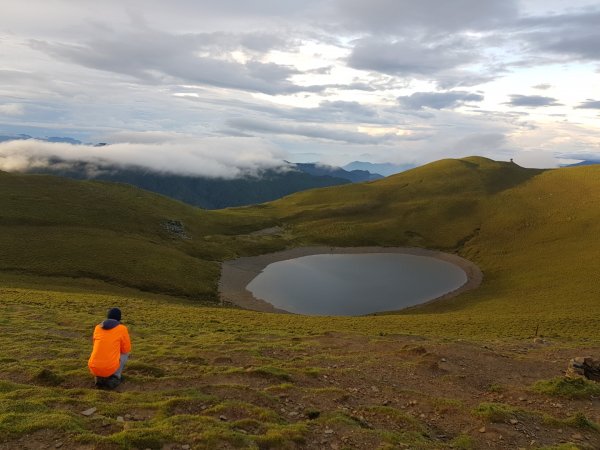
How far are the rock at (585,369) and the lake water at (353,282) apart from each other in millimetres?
50635

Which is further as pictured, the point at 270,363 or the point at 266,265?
the point at 266,265

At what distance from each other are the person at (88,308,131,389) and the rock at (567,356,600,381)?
24.4m

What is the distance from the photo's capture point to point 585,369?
75.5 feet

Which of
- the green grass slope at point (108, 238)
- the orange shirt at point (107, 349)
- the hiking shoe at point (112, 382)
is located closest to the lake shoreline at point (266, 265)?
the green grass slope at point (108, 238)

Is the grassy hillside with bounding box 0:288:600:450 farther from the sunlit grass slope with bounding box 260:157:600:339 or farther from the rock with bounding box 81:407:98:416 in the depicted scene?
the sunlit grass slope with bounding box 260:157:600:339

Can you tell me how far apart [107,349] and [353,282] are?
8396 centimetres

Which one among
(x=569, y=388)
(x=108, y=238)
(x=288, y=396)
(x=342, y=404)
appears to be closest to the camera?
(x=342, y=404)

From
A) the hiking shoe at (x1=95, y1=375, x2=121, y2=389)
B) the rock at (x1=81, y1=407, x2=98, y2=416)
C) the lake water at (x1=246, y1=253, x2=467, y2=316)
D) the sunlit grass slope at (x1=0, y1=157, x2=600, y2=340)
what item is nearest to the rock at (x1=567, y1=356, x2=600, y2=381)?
the sunlit grass slope at (x1=0, y1=157, x2=600, y2=340)

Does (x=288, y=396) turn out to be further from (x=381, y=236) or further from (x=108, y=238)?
(x=381, y=236)

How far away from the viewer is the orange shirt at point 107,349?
15.3 metres

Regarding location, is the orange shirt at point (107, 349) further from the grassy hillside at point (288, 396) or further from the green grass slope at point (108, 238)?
the green grass slope at point (108, 238)

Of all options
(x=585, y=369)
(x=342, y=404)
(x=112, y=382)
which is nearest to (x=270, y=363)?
(x=342, y=404)

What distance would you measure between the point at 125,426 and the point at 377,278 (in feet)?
303

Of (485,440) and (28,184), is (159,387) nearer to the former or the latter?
(485,440)
